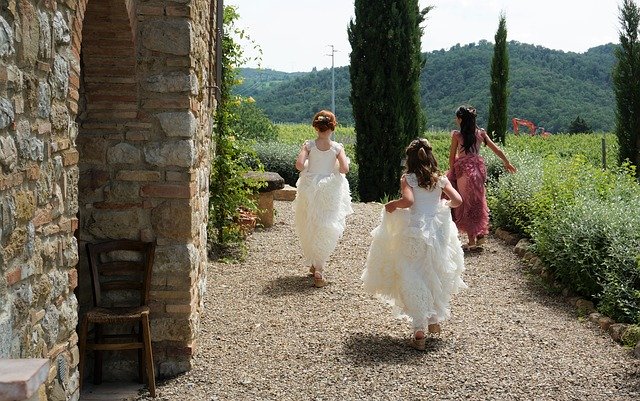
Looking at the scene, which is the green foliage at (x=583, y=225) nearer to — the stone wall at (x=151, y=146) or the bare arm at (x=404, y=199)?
the bare arm at (x=404, y=199)

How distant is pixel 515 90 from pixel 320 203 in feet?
118

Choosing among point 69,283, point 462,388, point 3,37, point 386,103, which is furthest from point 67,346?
point 386,103

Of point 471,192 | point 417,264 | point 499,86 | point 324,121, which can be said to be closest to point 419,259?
point 417,264

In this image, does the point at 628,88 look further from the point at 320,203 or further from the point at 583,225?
the point at 320,203

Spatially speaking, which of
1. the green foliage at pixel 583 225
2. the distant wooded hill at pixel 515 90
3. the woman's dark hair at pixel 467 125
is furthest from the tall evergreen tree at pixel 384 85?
the distant wooded hill at pixel 515 90

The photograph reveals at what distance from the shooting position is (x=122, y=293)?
19.4 feet

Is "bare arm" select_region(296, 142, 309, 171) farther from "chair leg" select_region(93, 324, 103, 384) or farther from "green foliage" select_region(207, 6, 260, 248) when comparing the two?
"chair leg" select_region(93, 324, 103, 384)

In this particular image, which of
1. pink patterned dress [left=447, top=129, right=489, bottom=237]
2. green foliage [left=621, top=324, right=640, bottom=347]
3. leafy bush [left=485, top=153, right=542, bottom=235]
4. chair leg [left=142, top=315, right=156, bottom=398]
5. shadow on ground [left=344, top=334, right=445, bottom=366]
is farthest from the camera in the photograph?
leafy bush [left=485, top=153, right=542, bottom=235]

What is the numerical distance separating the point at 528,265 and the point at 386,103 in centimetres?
649

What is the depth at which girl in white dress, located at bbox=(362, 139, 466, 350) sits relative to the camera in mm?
6266

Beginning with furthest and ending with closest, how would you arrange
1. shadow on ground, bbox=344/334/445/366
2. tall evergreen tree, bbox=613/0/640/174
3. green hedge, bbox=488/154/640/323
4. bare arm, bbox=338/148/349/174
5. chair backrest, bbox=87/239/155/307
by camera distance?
tall evergreen tree, bbox=613/0/640/174 < bare arm, bbox=338/148/349/174 < green hedge, bbox=488/154/640/323 < shadow on ground, bbox=344/334/445/366 < chair backrest, bbox=87/239/155/307

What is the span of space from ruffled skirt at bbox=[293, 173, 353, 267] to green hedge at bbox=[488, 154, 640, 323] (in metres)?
2.01

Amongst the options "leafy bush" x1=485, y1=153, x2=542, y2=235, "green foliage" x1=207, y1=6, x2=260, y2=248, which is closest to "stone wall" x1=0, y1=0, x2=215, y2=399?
"green foliage" x1=207, y1=6, x2=260, y2=248

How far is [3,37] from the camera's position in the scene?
298 centimetres
